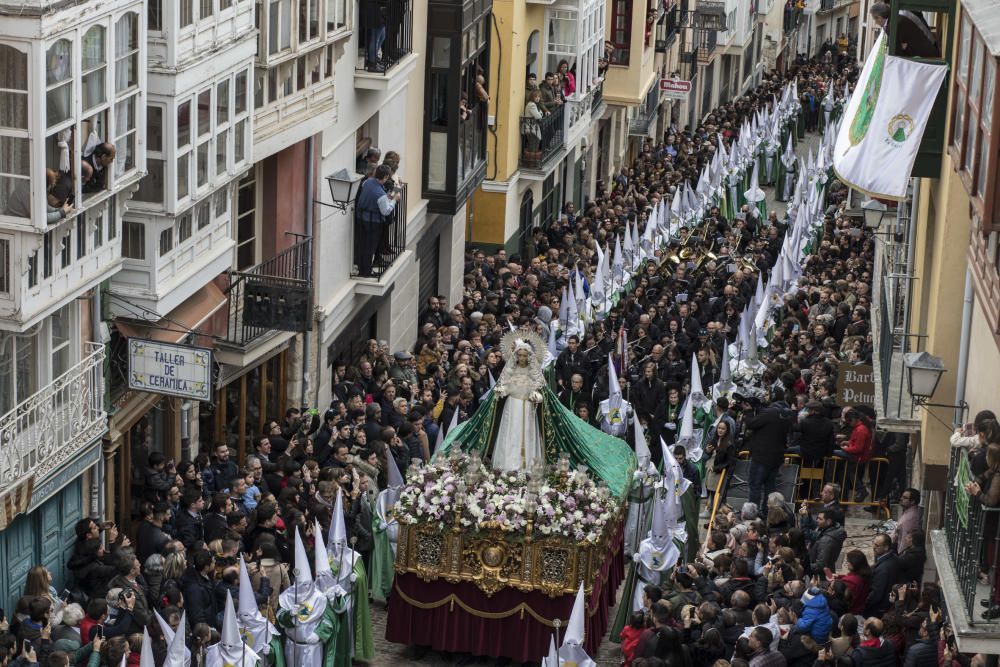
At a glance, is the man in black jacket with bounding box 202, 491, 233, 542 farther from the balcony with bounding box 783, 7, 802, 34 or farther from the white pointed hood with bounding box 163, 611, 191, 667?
the balcony with bounding box 783, 7, 802, 34

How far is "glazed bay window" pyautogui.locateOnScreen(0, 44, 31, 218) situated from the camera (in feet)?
60.4

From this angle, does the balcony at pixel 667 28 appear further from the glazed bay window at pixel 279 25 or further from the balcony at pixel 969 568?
the balcony at pixel 969 568

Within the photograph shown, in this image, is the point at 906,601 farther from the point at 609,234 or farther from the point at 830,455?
the point at 609,234

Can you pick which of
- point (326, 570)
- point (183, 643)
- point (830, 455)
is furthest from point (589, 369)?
point (183, 643)

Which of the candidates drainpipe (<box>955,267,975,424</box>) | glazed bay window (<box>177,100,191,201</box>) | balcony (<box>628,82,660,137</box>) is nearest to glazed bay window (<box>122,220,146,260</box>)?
glazed bay window (<box>177,100,191,201</box>)

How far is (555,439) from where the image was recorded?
22.4 meters

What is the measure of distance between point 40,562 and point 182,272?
3.91 meters

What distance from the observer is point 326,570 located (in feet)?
67.1

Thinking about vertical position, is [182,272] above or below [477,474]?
above

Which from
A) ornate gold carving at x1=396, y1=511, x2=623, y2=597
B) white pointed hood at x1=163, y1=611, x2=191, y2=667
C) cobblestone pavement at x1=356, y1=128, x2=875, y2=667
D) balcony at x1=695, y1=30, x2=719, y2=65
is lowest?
balcony at x1=695, y1=30, x2=719, y2=65

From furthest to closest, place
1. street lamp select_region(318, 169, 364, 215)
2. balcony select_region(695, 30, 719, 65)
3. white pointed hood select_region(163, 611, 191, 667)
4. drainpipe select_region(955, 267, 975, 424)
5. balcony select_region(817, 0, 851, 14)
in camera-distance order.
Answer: balcony select_region(817, 0, 851, 14) → balcony select_region(695, 30, 719, 65) → street lamp select_region(318, 169, 364, 215) → drainpipe select_region(955, 267, 975, 424) → white pointed hood select_region(163, 611, 191, 667)

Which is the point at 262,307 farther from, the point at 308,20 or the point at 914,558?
the point at 914,558

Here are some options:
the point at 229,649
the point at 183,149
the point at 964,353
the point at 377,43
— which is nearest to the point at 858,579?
the point at 964,353

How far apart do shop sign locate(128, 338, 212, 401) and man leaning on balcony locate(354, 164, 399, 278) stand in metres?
8.40
